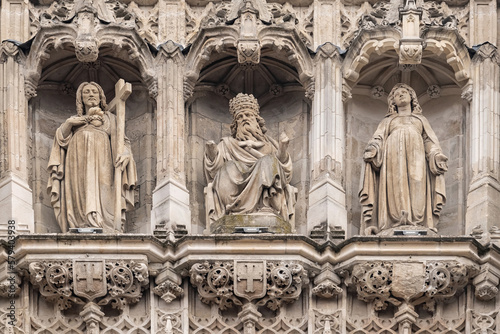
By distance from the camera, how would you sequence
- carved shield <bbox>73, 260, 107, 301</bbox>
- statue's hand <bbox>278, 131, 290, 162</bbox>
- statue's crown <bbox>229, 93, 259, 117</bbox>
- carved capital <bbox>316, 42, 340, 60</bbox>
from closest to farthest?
carved shield <bbox>73, 260, 107, 301</bbox>, statue's hand <bbox>278, 131, 290, 162</bbox>, statue's crown <bbox>229, 93, 259, 117</bbox>, carved capital <bbox>316, 42, 340, 60</bbox>

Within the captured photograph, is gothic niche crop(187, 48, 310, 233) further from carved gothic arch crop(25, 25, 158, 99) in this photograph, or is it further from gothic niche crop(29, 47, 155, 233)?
carved gothic arch crop(25, 25, 158, 99)

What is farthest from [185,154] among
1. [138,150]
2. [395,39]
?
[395,39]

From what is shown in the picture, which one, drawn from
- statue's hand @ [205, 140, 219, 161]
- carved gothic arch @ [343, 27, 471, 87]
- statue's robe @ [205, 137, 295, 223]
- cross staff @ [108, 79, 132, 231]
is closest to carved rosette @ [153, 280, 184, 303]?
cross staff @ [108, 79, 132, 231]

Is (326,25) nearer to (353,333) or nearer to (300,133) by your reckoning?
(300,133)

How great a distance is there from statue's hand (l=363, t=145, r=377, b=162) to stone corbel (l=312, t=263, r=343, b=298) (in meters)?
1.26

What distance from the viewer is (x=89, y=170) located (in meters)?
31.1

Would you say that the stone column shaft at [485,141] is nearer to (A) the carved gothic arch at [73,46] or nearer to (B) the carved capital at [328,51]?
(B) the carved capital at [328,51]

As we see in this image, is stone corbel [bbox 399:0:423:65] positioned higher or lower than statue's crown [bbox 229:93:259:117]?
higher

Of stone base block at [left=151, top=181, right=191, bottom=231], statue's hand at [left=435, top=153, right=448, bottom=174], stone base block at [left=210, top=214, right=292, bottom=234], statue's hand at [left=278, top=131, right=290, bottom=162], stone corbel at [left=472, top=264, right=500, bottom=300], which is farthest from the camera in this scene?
statue's hand at [left=278, top=131, right=290, bottom=162]

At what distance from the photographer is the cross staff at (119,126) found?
31.0 m

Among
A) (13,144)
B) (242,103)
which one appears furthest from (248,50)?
(13,144)

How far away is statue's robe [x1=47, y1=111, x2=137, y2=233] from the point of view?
30.9 metres

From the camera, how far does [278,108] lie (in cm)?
3238

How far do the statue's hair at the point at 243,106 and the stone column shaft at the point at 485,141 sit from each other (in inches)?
86.1
